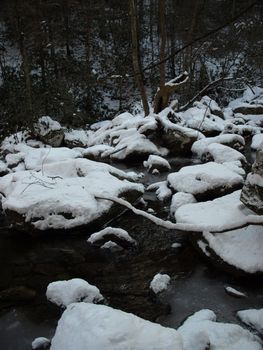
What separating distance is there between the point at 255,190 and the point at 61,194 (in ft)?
10.3

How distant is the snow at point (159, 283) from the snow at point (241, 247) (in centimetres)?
78

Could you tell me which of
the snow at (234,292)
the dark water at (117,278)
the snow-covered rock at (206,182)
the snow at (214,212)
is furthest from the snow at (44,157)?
the snow at (234,292)

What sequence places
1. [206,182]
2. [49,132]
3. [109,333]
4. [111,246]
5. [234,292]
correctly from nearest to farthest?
1. [109,333]
2. [234,292]
3. [111,246]
4. [206,182]
5. [49,132]

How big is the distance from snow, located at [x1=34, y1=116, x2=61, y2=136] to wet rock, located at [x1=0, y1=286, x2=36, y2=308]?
27.6 ft

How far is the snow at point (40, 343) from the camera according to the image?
3.73 m

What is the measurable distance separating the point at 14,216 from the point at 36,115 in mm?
7416

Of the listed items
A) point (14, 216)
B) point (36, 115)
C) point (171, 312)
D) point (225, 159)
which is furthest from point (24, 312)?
point (36, 115)

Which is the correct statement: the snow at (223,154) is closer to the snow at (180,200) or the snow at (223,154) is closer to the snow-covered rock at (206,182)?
the snow-covered rock at (206,182)

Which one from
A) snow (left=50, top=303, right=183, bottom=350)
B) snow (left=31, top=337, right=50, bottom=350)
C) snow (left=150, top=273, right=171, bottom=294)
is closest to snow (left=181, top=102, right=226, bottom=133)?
snow (left=150, top=273, right=171, bottom=294)

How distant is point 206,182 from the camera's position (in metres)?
6.98

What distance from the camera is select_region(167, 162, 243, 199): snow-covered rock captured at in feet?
22.6

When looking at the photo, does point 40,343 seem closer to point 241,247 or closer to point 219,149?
point 241,247

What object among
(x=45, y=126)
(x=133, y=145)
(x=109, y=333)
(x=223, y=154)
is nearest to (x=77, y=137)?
(x=45, y=126)

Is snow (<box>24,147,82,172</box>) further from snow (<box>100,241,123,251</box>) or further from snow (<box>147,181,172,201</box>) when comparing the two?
snow (<box>100,241,123,251</box>)
